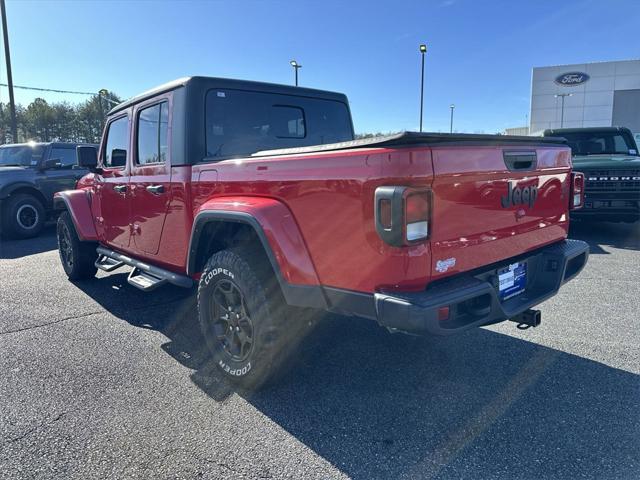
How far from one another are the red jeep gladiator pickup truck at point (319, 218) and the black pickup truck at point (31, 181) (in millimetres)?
6262

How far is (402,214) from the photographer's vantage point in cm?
203

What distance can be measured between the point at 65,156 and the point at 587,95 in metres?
39.1

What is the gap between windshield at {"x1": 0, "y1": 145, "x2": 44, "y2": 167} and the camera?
9.59m

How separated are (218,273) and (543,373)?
90.7 inches

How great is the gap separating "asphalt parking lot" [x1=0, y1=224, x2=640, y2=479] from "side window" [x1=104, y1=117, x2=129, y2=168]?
159cm

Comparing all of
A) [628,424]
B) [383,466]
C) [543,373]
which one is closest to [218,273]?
[383,466]

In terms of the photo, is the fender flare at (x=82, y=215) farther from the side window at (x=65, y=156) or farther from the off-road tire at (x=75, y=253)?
the side window at (x=65, y=156)

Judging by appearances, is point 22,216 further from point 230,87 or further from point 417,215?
point 417,215

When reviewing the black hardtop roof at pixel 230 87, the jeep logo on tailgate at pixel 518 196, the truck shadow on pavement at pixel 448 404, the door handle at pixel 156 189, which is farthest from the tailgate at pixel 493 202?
the door handle at pixel 156 189

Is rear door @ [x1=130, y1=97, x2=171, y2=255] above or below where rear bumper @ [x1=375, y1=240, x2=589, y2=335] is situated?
above

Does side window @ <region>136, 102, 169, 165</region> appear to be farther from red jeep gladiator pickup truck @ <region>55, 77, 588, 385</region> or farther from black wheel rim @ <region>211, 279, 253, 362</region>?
black wheel rim @ <region>211, 279, 253, 362</region>

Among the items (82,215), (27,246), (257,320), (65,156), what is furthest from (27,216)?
(257,320)

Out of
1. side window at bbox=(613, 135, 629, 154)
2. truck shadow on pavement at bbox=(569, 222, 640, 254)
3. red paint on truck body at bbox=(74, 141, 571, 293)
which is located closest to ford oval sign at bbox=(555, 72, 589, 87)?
truck shadow on pavement at bbox=(569, 222, 640, 254)

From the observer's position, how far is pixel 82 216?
207 inches
